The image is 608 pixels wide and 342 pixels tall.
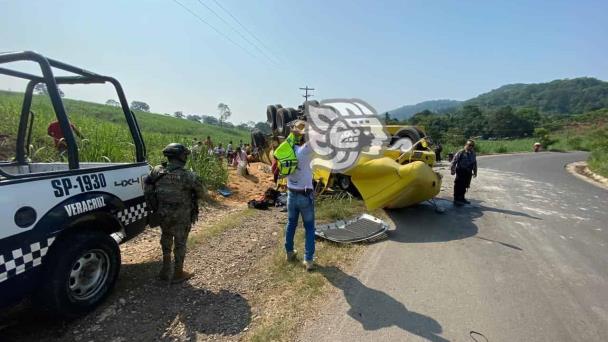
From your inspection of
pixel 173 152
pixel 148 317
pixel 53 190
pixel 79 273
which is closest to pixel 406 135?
pixel 173 152

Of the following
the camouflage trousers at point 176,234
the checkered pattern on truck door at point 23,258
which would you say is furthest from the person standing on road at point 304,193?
the checkered pattern on truck door at point 23,258

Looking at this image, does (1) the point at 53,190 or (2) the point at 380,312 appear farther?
(2) the point at 380,312

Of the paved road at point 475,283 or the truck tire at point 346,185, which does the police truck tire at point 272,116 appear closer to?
the truck tire at point 346,185

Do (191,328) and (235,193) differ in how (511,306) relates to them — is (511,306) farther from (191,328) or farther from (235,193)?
(235,193)

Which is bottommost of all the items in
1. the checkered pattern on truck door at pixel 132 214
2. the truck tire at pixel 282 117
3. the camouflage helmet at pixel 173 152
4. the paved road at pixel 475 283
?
the paved road at pixel 475 283

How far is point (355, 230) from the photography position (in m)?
6.08

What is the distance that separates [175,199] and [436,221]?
206 inches

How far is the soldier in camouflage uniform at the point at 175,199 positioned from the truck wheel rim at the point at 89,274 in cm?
67

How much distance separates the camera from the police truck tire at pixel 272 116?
48.0ft

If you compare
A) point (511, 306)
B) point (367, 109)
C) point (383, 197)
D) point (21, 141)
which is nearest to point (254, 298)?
point (511, 306)

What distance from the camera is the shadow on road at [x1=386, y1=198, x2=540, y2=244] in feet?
19.9

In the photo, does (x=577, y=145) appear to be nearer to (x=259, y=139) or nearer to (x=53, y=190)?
(x=259, y=139)

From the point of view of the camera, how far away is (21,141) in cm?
425

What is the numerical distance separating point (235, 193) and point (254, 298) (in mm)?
6466
